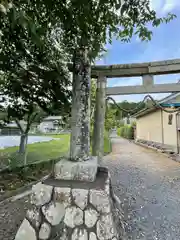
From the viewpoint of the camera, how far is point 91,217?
6.04ft

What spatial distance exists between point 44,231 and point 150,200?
2461 mm

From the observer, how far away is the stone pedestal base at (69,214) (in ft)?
5.98

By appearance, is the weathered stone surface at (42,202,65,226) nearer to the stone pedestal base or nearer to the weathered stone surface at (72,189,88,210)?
the stone pedestal base

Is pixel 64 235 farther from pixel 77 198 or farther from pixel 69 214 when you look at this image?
→ pixel 77 198

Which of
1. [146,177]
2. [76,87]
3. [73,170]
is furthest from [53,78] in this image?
[146,177]

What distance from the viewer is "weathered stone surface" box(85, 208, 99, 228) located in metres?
1.84

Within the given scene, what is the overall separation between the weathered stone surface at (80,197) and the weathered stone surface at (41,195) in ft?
1.05

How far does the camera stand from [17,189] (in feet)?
11.9

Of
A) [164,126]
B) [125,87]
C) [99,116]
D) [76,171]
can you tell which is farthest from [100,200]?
[164,126]

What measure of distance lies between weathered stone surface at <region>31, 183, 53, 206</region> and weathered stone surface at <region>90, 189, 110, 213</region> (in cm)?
53

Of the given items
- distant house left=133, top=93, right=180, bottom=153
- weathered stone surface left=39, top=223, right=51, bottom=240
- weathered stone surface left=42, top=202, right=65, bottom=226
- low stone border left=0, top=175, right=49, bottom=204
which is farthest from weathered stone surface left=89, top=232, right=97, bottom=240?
distant house left=133, top=93, right=180, bottom=153

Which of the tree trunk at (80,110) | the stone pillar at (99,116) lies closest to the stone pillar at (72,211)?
the tree trunk at (80,110)

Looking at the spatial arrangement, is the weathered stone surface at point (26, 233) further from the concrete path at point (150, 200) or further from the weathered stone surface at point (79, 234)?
the concrete path at point (150, 200)

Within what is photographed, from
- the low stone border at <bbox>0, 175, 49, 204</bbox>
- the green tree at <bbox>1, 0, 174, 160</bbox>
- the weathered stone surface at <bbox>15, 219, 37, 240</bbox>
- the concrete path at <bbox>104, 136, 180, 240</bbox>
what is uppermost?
the green tree at <bbox>1, 0, 174, 160</bbox>
